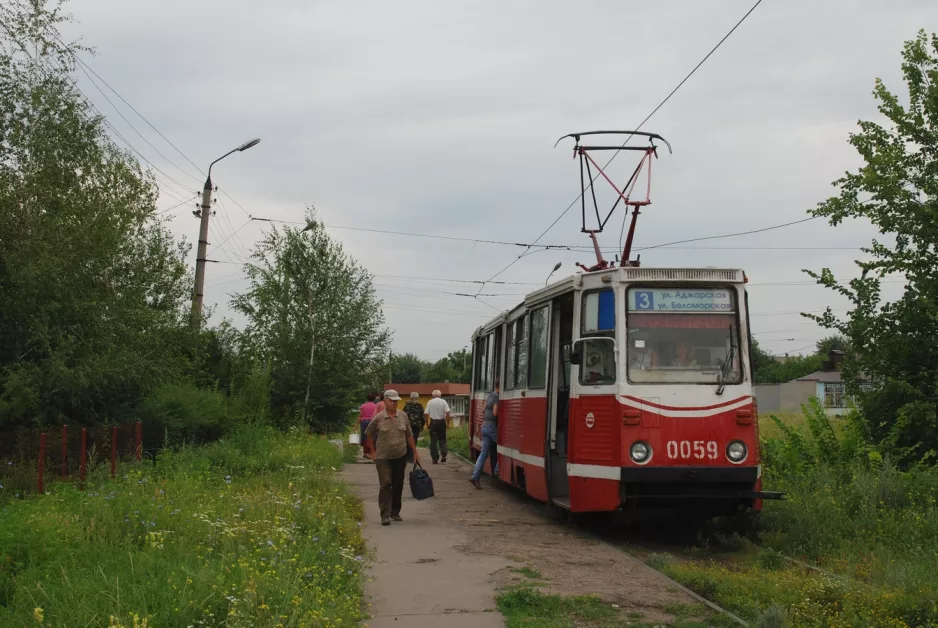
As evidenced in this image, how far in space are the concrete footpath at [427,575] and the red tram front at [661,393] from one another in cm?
185

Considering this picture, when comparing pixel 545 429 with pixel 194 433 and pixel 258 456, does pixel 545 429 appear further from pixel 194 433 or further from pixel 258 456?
pixel 194 433

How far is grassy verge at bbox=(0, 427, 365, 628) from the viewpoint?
5.96 meters

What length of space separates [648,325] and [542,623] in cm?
508

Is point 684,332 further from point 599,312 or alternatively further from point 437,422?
point 437,422

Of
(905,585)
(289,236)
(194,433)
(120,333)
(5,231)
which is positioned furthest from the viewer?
(289,236)

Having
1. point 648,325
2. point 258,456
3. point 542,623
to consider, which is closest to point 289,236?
point 258,456

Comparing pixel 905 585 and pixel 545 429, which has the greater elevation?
pixel 545 429

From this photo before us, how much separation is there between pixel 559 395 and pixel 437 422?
11296 millimetres

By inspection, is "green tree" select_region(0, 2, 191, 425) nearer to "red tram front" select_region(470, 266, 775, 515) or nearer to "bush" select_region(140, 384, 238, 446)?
"bush" select_region(140, 384, 238, 446)

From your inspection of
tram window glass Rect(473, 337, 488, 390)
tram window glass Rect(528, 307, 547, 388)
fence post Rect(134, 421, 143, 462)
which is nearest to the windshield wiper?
tram window glass Rect(528, 307, 547, 388)

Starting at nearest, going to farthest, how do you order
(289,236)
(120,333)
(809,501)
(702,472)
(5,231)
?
(702,472) < (809,501) < (5,231) < (120,333) < (289,236)

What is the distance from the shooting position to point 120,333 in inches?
669

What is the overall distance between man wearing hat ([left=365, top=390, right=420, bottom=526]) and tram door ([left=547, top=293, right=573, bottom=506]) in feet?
6.02

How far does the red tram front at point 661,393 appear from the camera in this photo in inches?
431
